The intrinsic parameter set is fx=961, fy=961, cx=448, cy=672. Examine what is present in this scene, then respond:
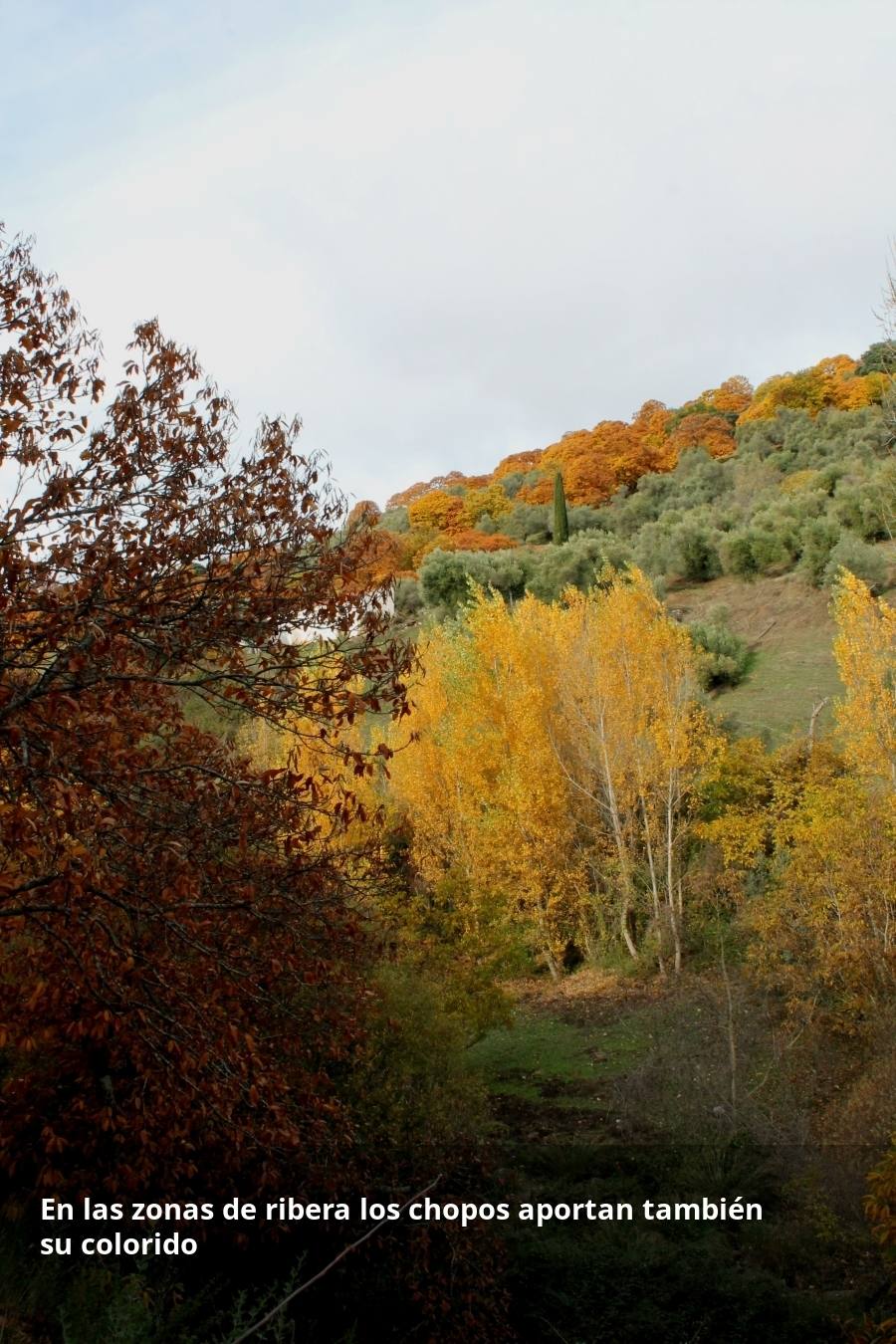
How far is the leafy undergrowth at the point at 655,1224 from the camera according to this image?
6520 mm

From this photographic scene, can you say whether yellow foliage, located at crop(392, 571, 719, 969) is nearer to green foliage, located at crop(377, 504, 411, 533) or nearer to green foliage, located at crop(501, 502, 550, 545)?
green foliage, located at crop(501, 502, 550, 545)

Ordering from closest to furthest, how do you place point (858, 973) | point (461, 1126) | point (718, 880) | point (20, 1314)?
point (20, 1314), point (461, 1126), point (858, 973), point (718, 880)

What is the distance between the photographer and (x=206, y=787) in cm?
525

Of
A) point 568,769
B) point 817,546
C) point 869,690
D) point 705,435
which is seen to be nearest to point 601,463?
point 705,435

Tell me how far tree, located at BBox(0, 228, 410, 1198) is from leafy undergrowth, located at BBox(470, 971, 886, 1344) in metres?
2.09

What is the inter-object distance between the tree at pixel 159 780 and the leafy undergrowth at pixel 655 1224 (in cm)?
209

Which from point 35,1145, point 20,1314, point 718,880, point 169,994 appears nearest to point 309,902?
point 169,994

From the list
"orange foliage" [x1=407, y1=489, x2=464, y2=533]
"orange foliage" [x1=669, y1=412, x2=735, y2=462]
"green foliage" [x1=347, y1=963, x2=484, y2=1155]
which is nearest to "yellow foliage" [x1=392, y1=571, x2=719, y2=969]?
"green foliage" [x1=347, y1=963, x2=484, y2=1155]

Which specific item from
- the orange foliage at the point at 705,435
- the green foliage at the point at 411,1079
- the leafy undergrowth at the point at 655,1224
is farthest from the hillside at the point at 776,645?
the orange foliage at the point at 705,435

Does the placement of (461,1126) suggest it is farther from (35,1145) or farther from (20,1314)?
(20,1314)

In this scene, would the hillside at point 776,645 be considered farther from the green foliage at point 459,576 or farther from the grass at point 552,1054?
the grass at point 552,1054

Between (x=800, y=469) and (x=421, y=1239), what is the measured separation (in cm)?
4788

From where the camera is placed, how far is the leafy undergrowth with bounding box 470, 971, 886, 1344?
6.52 m

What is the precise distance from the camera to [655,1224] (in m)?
8.14
